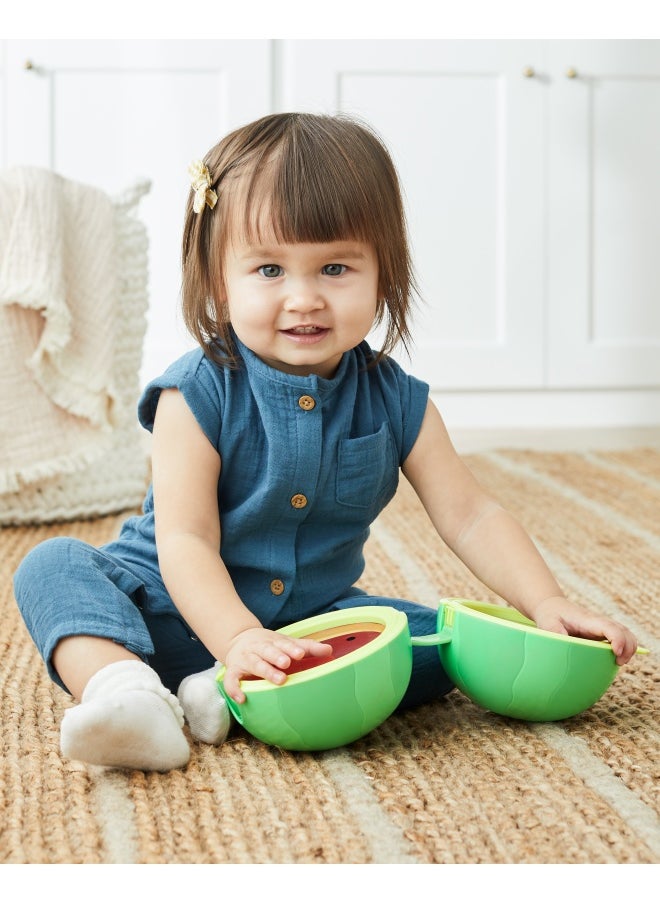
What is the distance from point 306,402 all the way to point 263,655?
7.9 inches

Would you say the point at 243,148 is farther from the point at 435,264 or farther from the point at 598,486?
the point at 435,264

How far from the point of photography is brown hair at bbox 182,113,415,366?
0.76 metres

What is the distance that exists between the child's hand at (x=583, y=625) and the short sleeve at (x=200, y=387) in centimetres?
25

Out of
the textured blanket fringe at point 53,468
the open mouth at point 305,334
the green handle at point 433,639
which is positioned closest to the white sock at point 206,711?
the green handle at point 433,639

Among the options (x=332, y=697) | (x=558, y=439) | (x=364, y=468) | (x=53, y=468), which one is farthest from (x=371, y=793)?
(x=558, y=439)

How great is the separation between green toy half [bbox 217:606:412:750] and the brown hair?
0.25m

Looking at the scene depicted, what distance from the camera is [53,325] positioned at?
1387mm

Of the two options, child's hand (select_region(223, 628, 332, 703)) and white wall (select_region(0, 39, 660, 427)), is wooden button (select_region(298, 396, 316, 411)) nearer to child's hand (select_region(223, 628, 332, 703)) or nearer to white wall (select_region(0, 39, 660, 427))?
child's hand (select_region(223, 628, 332, 703))

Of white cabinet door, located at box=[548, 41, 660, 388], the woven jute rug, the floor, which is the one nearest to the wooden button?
the woven jute rug

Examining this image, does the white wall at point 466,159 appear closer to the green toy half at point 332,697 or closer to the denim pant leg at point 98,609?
the denim pant leg at point 98,609

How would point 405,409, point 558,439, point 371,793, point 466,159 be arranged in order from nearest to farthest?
point 371,793, point 405,409, point 558,439, point 466,159

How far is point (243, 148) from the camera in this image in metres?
0.79

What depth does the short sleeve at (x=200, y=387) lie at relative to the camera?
81 cm

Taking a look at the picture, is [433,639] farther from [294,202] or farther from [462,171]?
[462,171]
